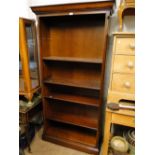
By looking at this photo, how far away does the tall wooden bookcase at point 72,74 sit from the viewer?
1765 millimetres

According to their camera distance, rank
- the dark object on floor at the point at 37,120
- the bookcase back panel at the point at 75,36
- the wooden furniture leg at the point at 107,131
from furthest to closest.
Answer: the dark object on floor at the point at 37,120 < the bookcase back panel at the point at 75,36 < the wooden furniture leg at the point at 107,131

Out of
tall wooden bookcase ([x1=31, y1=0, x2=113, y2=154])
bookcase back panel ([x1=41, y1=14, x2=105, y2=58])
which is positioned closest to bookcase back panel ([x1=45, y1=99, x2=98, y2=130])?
tall wooden bookcase ([x1=31, y1=0, x2=113, y2=154])

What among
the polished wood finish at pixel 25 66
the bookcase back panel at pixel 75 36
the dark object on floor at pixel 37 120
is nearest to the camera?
the polished wood finish at pixel 25 66

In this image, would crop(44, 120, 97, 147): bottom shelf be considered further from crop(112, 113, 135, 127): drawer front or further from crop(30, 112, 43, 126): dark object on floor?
crop(112, 113, 135, 127): drawer front

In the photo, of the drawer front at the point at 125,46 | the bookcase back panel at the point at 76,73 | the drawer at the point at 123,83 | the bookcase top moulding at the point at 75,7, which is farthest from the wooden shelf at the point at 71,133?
the bookcase top moulding at the point at 75,7

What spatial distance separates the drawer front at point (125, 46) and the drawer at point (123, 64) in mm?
46

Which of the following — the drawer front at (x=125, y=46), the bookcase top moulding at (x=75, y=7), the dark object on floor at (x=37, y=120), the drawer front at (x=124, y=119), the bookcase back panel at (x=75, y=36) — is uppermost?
the bookcase top moulding at (x=75, y=7)

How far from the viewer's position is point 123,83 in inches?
55.9

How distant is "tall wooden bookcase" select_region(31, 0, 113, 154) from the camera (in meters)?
1.76

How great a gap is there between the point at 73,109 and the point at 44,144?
0.60 m

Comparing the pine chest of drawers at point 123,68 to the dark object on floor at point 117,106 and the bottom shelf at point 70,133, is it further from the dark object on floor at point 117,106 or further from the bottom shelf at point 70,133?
the bottom shelf at point 70,133
